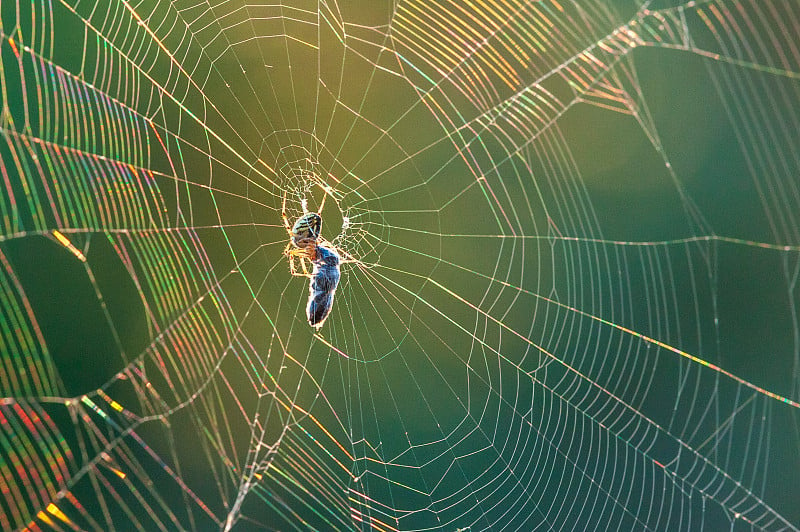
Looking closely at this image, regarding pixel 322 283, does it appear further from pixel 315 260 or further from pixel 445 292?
pixel 445 292

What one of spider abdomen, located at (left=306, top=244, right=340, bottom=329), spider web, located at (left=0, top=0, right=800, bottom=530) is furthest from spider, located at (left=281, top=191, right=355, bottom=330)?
spider web, located at (left=0, top=0, right=800, bottom=530)

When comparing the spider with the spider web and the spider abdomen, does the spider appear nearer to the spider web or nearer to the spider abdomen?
the spider abdomen

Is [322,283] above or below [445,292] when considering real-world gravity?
above

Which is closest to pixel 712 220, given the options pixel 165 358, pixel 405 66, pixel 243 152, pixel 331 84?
pixel 405 66

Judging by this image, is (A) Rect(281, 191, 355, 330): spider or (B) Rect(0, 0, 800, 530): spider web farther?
(B) Rect(0, 0, 800, 530): spider web

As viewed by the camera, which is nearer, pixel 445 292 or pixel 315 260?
pixel 315 260

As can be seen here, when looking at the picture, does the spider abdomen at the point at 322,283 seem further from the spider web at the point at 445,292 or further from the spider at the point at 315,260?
the spider web at the point at 445,292

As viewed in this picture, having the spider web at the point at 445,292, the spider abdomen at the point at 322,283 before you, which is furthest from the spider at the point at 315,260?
the spider web at the point at 445,292

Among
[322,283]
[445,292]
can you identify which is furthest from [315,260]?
[445,292]

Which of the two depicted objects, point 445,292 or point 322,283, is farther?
point 445,292

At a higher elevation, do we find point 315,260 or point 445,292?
point 315,260

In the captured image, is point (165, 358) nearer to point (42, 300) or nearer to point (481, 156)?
point (42, 300)

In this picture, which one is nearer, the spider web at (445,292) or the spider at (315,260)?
the spider at (315,260)
